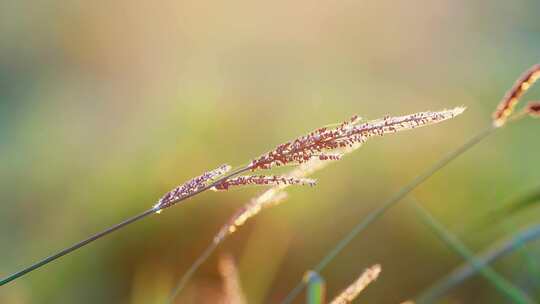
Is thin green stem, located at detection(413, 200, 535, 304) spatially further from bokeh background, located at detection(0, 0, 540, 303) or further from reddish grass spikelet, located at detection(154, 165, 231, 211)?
reddish grass spikelet, located at detection(154, 165, 231, 211)

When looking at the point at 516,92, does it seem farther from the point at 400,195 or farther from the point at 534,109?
the point at 400,195

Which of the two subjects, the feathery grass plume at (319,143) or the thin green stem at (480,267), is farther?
the thin green stem at (480,267)

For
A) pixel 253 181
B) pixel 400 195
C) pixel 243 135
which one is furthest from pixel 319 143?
pixel 243 135

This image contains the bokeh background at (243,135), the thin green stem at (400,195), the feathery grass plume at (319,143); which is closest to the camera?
the feathery grass plume at (319,143)

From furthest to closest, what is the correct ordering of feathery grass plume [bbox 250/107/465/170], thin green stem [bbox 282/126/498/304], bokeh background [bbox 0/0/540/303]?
1. bokeh background [bbox 0/0/540/303]
2. thin green stem [bbox 282/126/498/304]
3. feathery grass plume [bbox 250/107/465/170]

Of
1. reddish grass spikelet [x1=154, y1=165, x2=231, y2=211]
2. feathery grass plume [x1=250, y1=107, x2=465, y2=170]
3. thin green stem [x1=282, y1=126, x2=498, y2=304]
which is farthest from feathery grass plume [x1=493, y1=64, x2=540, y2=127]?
reddish grass spikelet [x1=154, y1=165, x2=231, y2=211]

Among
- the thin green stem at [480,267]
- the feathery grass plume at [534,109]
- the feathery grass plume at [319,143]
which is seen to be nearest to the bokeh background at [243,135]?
the thin green stem at [480,267]

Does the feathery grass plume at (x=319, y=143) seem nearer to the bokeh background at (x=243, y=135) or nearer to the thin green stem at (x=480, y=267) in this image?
the thin green stem at (x=480, y=267)

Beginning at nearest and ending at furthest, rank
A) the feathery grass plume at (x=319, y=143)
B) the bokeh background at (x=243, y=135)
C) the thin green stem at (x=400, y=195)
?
1. the feathery grass plume at (x=319, y=143)
2. the thin green stem at (x=400, y=195)
3. the bokeh background at (x=243, y=135)
